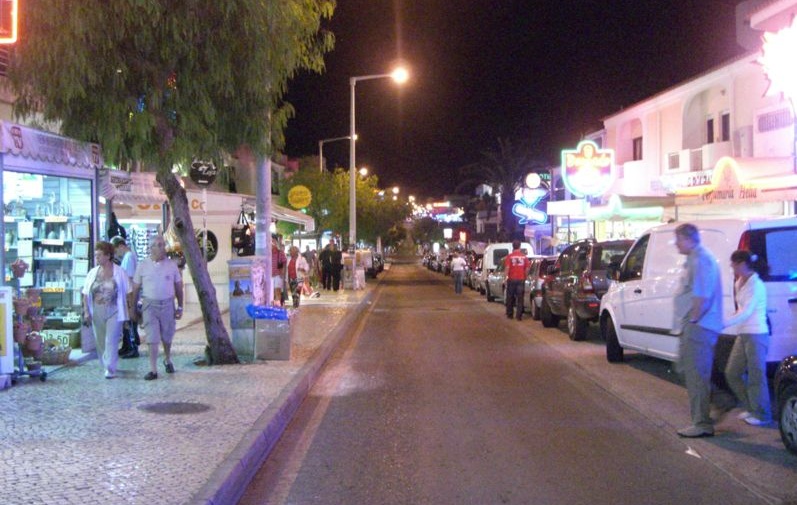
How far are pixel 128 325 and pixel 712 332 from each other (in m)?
8.32

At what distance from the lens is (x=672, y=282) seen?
1015cm

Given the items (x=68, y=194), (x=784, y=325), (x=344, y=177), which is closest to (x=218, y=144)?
(x=68, y=194)

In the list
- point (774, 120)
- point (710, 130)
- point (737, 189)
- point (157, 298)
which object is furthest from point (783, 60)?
point (157, 298)

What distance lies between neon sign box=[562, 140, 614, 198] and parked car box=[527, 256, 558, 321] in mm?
10674

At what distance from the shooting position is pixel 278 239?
76.9 ft

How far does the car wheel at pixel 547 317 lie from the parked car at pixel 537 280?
41 cm

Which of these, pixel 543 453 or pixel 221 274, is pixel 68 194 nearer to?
pixel 543 453

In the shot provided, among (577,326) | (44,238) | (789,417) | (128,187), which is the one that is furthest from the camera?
(577,326)

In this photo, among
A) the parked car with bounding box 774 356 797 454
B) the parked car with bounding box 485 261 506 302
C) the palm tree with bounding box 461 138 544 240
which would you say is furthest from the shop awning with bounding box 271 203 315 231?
the palm tree with bounding box 461 138 544 240

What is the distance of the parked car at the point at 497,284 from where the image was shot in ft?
83.8

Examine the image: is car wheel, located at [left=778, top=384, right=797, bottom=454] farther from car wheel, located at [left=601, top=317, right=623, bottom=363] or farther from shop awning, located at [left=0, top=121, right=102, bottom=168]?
shop awning, located at [left=0, top=121, right=102, bottom=168]

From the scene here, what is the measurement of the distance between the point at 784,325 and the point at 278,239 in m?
17.0

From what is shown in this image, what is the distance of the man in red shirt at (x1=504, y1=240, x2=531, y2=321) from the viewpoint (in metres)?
19.7

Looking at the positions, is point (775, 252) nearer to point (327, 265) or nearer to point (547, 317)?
point (547, 317)
